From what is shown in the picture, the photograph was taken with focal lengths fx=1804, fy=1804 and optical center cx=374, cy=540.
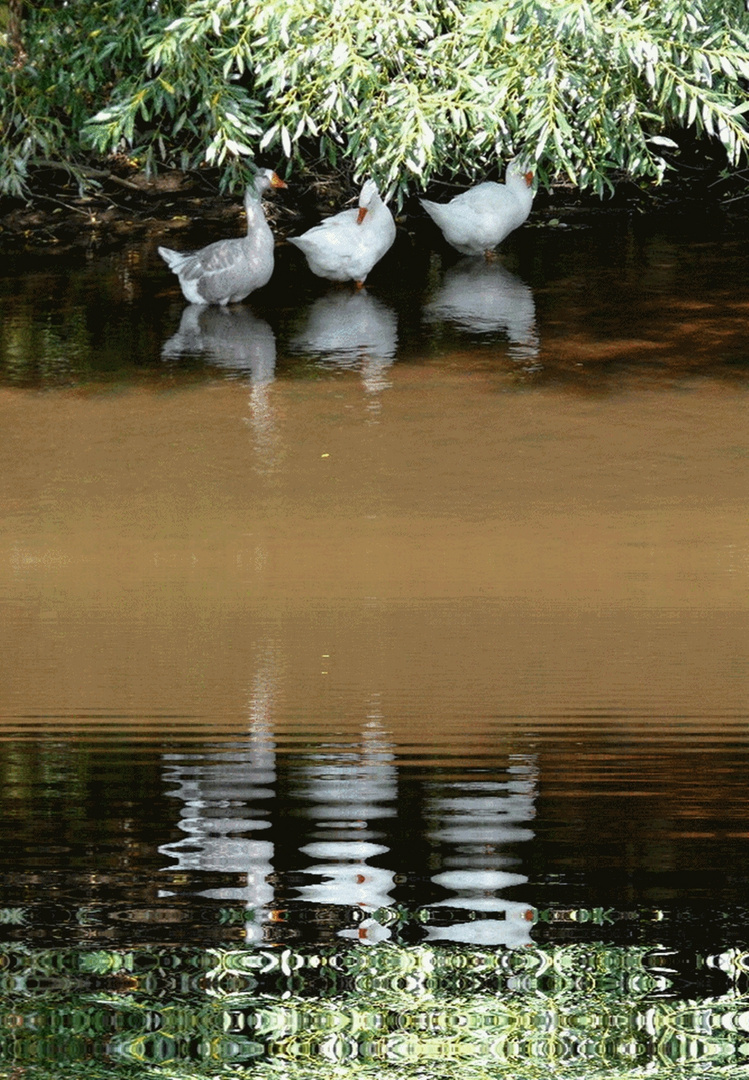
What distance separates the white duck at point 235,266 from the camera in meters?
9.28

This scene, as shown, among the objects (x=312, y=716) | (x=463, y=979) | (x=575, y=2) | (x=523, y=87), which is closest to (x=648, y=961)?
(x=463, y=979)

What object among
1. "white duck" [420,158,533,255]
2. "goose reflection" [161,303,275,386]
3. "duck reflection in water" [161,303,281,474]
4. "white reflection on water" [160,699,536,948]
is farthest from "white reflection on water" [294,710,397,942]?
"white duck" [420,158,533,255]

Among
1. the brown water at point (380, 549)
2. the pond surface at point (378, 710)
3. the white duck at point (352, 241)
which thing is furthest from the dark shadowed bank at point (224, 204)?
the brown water at point (380, 549)

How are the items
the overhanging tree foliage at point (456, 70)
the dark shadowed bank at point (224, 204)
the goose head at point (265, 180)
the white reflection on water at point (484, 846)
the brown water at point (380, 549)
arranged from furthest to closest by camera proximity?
the dark shadowed bank at point (224, 204), the goose head at point (265, 180), the overhanging tree foliage at point (456, 70), the brown water at point (380, 549), the white reflection on water at point (484, 846)

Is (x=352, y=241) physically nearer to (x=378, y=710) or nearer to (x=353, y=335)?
(x=353, y=335)

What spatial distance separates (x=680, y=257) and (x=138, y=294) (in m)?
3.10

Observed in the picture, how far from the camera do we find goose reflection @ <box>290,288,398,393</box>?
811cm

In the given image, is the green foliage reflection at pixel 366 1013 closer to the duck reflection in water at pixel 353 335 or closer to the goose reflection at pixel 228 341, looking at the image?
the duck reflection in water at pixel 353 335

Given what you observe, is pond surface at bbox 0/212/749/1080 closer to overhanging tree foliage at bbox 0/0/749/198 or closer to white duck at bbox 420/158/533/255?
overhanging tree foliage at bbox 0/0/749/198

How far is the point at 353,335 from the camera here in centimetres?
874

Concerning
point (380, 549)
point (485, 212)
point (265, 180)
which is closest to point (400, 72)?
point (265, 180)

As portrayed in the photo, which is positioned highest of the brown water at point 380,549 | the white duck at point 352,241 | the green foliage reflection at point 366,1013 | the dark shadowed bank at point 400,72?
the dark shadowed bank at point 400,72

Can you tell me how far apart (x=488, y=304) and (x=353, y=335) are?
0.96 meters

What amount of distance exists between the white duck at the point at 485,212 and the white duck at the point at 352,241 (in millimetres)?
519
